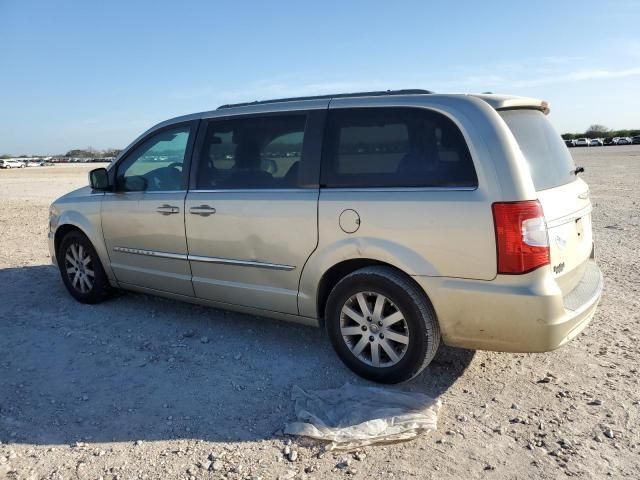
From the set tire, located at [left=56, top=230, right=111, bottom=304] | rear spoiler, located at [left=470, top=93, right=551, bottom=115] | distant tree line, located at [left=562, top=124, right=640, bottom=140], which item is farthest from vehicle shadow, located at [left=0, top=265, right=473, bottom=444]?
distant tree line, located at [left=562, top=124, right=640, bottom=140]

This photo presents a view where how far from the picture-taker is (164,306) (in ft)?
18.0

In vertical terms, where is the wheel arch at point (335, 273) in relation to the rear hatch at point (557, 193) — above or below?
below

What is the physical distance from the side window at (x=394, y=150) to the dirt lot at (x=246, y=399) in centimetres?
141

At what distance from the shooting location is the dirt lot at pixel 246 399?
2875 millimetres

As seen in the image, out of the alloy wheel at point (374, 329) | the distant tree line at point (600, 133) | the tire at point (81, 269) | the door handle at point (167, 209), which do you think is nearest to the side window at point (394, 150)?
the alloy wheel at point (374, 329)

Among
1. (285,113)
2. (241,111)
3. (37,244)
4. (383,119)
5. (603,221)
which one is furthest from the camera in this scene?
(603,221)

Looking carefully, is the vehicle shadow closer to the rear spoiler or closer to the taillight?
the taillight

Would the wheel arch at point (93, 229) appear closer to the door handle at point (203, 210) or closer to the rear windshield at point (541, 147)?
the door handle at point (203, 210)

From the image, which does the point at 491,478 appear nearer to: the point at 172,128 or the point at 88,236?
the point at 172,128

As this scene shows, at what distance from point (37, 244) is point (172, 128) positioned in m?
5.20

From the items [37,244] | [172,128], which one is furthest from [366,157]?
[37,244]

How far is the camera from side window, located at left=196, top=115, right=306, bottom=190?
4078mm

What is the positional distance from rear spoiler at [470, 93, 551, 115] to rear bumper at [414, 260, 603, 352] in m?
1.10

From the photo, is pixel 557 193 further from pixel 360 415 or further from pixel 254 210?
pixel 254 210
